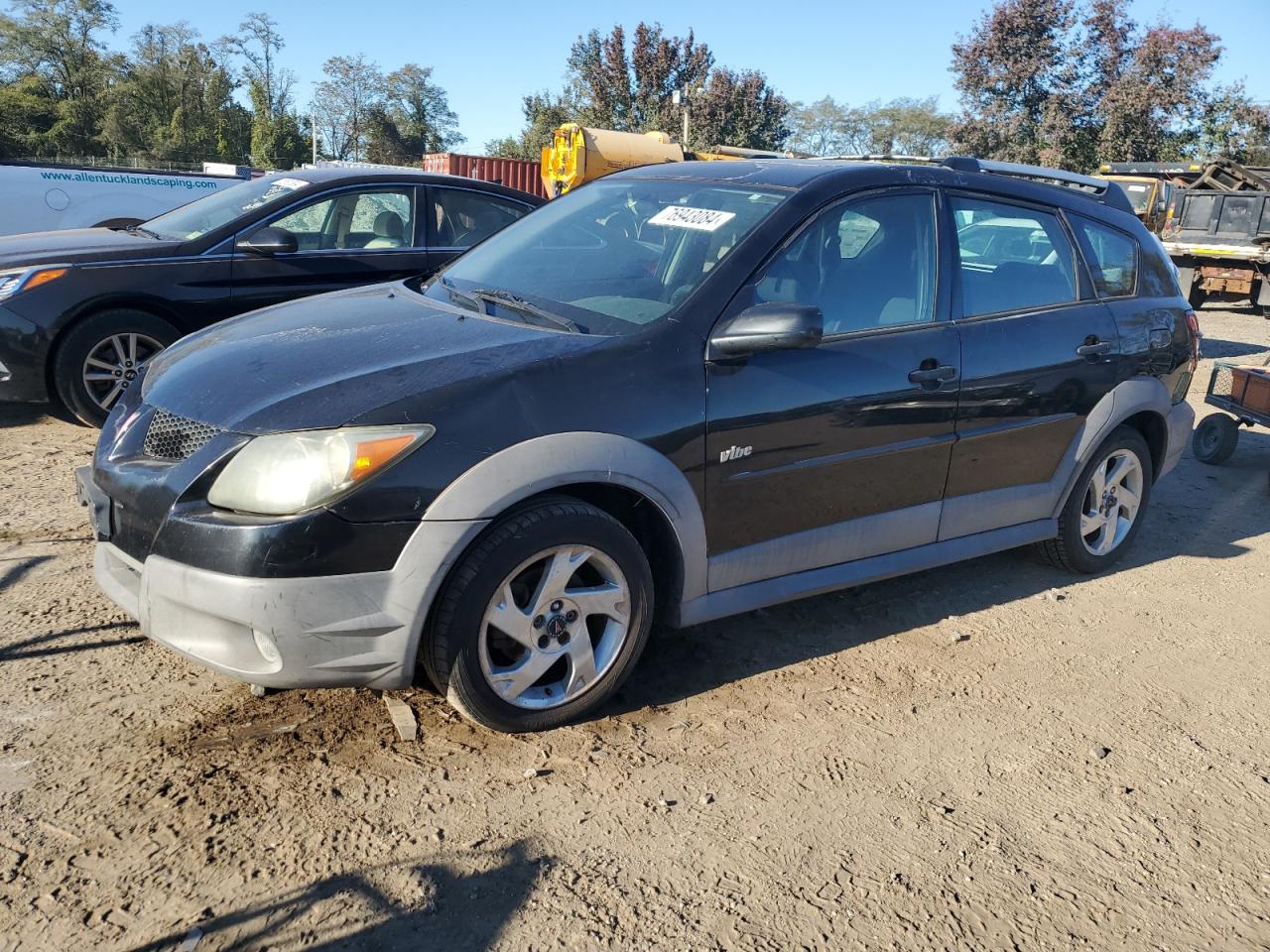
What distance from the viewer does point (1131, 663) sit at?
409cm

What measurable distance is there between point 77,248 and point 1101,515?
5.91 meters

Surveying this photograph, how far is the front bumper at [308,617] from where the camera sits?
Result: 2.72 meters

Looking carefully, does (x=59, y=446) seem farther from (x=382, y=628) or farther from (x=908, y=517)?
(x=908, y=517)

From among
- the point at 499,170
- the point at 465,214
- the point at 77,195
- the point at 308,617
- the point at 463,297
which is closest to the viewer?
the point at 308,617

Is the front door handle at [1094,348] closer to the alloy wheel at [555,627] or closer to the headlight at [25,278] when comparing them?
the alloy wheel at [555,627]

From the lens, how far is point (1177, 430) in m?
5.07

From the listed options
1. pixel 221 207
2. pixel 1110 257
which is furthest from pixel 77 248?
pixel 1110 257

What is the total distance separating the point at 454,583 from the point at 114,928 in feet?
3.73

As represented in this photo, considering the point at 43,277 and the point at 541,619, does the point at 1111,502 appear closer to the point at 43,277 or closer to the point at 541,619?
the point at 541,619

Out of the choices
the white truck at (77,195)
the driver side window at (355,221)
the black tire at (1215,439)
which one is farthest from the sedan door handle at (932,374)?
the white truck at (77,195)

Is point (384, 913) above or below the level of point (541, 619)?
below

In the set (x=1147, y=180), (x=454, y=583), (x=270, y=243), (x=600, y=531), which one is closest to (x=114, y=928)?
(x=454, y=583)

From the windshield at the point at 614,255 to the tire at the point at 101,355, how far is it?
9.08ft

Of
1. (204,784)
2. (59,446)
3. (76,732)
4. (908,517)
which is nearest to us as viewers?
(204,784)
